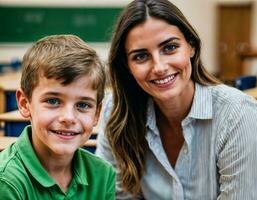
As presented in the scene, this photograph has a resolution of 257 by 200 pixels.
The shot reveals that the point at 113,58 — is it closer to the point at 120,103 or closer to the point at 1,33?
the point at 120,103

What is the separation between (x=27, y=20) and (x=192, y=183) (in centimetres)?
843

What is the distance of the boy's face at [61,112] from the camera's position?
1.20m

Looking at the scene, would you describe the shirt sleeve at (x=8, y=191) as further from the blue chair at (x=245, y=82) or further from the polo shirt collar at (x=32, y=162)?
the blue chair at (x=245, y=82)

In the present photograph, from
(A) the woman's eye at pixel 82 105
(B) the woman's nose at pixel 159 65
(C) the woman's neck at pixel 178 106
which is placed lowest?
(C) the woman's neck at pixel 178 106

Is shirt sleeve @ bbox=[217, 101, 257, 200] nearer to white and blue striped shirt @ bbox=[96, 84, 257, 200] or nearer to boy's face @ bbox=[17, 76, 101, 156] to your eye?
white and blue striped shirt @ bbox=[96, 84, 257, 200]

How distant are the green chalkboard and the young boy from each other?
8.21 metres

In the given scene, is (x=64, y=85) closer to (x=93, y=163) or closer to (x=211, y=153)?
(x=93, y=163)

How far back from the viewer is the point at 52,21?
9.45m

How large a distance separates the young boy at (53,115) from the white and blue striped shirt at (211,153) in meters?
0.49

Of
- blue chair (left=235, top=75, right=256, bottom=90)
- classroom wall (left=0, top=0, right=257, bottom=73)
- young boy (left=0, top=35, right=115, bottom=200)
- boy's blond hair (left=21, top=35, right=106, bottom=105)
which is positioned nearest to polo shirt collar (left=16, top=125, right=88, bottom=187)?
young boy (left=0, top=35, right=115, bottom=200)

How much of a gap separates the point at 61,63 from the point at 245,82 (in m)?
2.79

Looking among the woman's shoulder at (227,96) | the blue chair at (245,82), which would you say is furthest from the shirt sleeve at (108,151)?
the blue chair at (245,82)

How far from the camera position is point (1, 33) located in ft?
31.1

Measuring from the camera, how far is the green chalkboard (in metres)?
9.42
